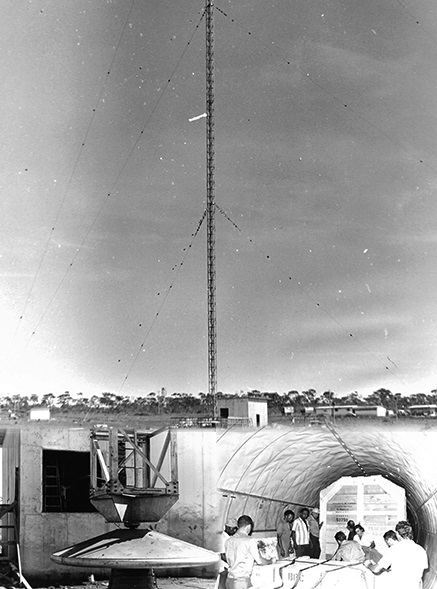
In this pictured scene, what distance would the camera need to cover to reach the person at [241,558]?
387 inches

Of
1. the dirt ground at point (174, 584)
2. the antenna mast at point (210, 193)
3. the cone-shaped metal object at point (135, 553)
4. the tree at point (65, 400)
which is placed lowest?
the dirt ground at point (174, 584)

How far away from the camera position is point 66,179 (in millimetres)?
21469

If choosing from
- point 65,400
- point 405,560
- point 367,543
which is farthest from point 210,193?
point 405,560

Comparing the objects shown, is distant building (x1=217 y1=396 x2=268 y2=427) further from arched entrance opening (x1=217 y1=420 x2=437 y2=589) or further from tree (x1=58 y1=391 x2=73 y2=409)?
tree (x1=58 y1=391 x2=73 y2=409)

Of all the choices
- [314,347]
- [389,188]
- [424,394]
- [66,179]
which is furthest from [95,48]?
[424,394]

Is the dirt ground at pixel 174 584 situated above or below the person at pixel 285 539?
below

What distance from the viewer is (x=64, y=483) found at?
18438 millimetres

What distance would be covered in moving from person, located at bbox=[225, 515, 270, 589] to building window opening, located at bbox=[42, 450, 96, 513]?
8.40 meters

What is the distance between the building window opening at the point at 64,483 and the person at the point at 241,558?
840 centimetres

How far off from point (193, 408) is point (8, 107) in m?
9.21

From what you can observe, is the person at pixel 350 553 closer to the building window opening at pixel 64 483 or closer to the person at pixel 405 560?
the person at pixel 405 560

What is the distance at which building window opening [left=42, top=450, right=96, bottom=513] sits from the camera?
710 inches

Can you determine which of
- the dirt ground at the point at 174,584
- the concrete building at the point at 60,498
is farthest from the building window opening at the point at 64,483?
the dirt ground at the point at 174,584

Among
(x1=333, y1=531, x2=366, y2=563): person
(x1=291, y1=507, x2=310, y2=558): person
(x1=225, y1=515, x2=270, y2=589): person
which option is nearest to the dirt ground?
(x1=291, y1=507, x2=310, y2=558): person
